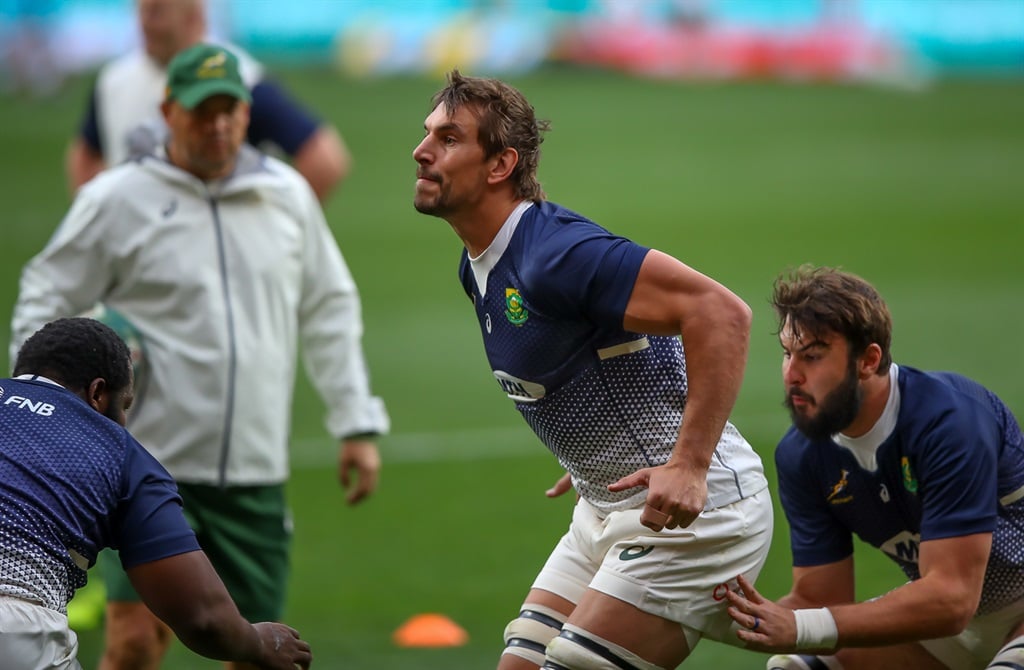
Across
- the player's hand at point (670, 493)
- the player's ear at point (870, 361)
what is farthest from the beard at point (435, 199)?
the player's ear at point (870, 361)

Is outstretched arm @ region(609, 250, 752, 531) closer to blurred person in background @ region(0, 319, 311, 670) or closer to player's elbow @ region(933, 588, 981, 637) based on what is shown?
player's elbow @ region(933, 588, 981, 637)

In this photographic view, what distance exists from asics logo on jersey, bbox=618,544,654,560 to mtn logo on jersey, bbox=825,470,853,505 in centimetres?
85

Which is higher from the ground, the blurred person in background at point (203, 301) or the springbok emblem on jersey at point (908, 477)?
the springbok emblem on jersey at point (908, 477)

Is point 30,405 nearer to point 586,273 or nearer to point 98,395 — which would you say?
point 98,395

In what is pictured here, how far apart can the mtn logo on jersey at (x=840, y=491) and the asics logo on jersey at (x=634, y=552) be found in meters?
→ 0.85

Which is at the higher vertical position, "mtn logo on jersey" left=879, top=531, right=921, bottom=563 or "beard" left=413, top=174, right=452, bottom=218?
"beard" left=413, top=174, right=452, bottom=218

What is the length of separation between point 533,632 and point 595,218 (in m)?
17.4

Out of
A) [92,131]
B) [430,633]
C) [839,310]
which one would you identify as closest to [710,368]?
A: [839,310]

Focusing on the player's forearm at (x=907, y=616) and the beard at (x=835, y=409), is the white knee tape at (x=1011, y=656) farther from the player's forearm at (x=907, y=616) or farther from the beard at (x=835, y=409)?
the beard at (x=835, y=409)

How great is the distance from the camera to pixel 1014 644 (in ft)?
15.9

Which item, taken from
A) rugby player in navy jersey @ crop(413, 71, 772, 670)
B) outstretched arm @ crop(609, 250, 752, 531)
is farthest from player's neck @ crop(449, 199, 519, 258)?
outstretched arm @ crop(609, 250, 752, 531)

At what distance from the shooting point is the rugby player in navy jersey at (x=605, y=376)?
4172mm

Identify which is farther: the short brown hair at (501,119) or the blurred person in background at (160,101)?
the blurred person in background at (160,101)

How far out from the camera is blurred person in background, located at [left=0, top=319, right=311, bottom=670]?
3938mm
